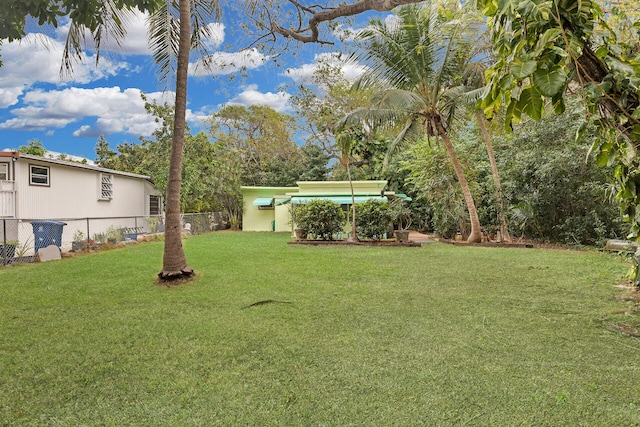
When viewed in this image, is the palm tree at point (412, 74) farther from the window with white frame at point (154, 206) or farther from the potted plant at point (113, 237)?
the window with white frame at point (154, 206)

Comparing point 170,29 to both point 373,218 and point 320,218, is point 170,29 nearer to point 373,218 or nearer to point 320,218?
point 320,218

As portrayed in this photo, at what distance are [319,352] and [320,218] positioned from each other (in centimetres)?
1076

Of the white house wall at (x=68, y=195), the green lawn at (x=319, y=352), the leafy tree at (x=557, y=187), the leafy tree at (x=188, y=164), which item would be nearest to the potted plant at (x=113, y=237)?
the white house wall at (x=68, y=195)

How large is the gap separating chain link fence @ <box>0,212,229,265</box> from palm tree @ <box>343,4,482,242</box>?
9.62m

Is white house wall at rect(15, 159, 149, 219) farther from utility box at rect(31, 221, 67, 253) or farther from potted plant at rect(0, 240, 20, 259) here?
potted plant at rect(0, 240, 20, 259)

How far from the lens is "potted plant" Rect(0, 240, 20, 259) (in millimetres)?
9602

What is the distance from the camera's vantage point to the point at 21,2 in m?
3.93

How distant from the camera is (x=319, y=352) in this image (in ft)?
12.4

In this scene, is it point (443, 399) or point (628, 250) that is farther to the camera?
point (628, 250)

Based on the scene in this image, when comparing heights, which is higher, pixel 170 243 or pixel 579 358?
pixel 170 243

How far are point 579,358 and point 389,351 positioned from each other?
5.77 ft

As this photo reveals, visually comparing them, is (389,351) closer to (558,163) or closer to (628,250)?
(628,250)

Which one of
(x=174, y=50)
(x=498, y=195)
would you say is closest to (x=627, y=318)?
(x=174, y=50)

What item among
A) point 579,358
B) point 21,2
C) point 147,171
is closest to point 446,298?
point 579,358
